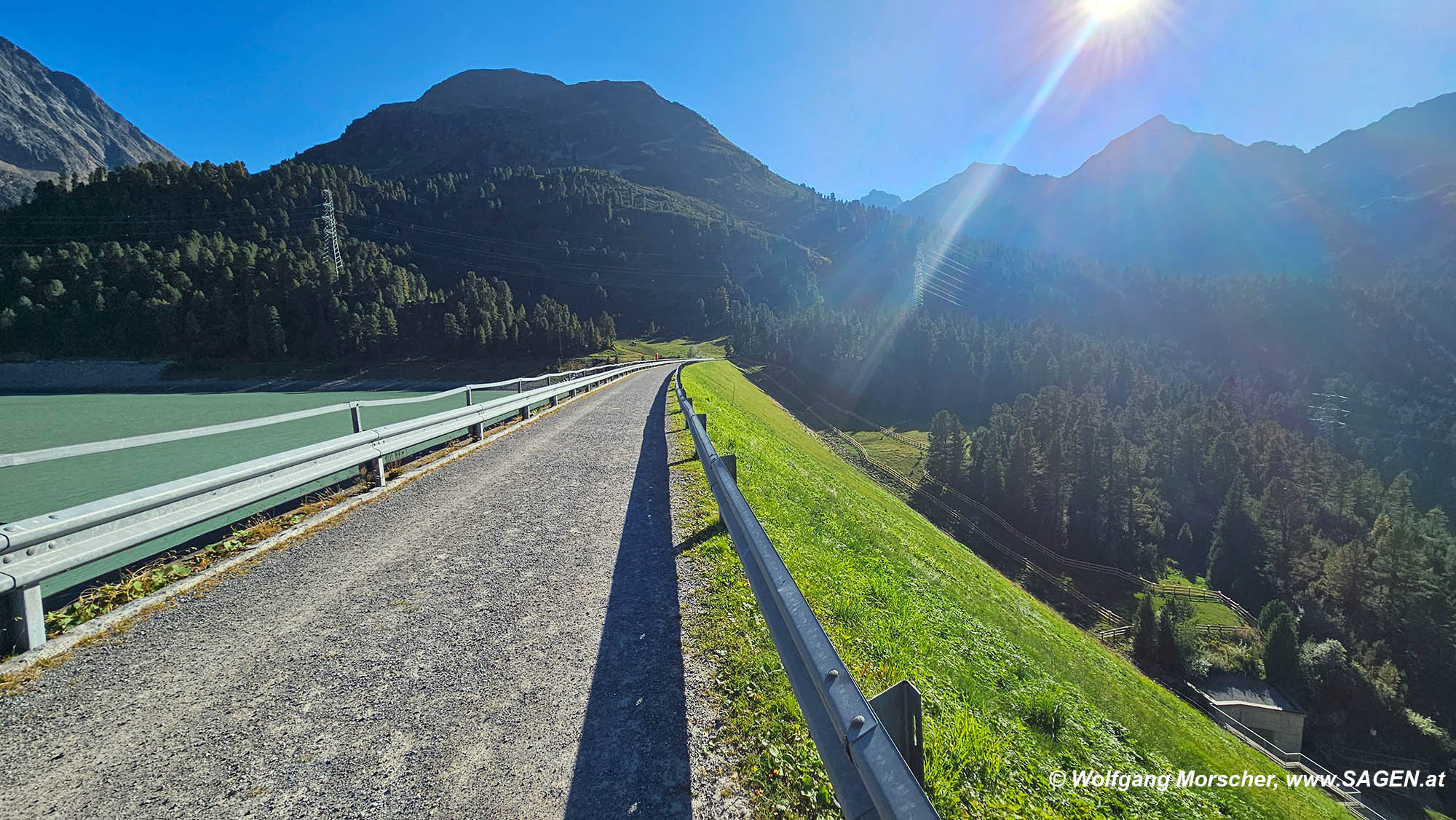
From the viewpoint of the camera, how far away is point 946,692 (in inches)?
182

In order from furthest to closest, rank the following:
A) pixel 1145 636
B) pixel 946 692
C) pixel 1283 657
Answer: pixel 1283 657
pixel 1145 636
pixel 946 692

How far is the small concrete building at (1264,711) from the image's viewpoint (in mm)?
40938

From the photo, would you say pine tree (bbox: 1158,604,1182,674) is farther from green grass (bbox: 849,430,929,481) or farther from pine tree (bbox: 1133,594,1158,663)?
green grass (bbox: 849,430,929,481)

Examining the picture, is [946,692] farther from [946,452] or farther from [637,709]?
[946,452]

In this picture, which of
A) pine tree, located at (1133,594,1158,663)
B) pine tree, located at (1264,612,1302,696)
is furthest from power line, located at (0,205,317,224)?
pine tree, located at (1264,612,1302,696)

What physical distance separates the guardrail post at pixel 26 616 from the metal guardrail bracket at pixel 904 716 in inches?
233

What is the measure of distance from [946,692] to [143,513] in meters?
7.88

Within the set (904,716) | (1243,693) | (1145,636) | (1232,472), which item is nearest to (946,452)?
(1145,636)

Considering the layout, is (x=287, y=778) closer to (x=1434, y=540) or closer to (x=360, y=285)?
(x=1434, y=540)

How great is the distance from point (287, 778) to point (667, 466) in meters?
8.32

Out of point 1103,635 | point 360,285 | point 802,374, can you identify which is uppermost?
point 360,285

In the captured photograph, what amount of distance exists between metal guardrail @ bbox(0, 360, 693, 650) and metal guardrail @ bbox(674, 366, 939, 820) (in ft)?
17.5

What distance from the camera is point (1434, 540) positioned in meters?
58.0

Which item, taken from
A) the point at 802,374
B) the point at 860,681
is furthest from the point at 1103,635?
the point at 802,374
